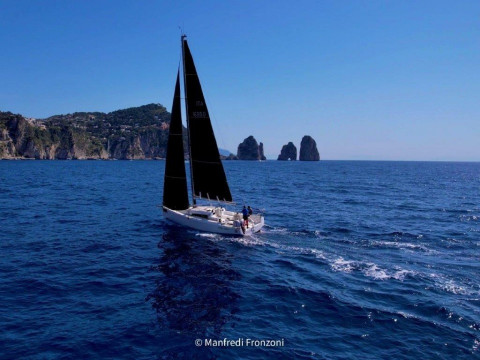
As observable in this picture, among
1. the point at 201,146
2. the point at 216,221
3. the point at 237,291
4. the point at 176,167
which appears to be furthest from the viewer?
the point at 176,167

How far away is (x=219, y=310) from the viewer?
14734mm

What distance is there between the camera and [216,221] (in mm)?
27406

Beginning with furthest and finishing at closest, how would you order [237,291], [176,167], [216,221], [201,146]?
[176,167] < [201,146] < [216,221] < [237,291]

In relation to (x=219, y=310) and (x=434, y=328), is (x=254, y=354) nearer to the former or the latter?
(x=219, y=310)

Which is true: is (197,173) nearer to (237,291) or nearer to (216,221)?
(216,221)

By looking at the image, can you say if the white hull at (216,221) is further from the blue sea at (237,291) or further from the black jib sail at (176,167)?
the black jib sail at (176,167)

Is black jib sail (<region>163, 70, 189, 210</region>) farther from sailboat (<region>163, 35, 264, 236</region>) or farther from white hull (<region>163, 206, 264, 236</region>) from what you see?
white hull (<region>163, 206, 264, 236</region>)

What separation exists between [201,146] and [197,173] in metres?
2.61

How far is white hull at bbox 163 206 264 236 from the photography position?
2666cm

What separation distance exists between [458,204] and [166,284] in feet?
156

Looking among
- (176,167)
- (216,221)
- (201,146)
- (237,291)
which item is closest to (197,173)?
(176,167)

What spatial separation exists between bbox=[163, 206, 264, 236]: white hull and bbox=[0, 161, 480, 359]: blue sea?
79cm

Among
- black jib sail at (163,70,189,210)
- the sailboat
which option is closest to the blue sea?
the sailboat

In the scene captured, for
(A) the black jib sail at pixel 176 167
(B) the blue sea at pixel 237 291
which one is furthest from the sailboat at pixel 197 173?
(B) the blue sea at pixel 237 291
